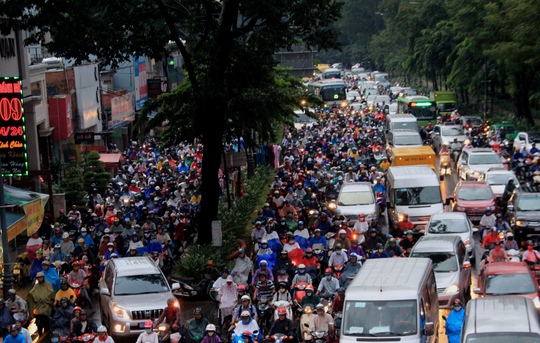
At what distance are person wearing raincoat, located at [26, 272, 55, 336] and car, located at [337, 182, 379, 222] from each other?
11.9m

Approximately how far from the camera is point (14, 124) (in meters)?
25.1

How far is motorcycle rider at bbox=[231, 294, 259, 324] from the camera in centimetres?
1864

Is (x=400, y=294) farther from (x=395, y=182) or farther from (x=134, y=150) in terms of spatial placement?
(x=134, y=150)

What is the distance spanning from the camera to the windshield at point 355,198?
3188 cm

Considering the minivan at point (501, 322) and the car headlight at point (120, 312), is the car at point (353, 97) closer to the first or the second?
the car headlight at point (120, 312)

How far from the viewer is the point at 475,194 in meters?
32.4

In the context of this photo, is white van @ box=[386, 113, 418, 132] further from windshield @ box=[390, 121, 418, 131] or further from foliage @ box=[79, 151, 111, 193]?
foliage @ box=[79, 151, 111, 193]

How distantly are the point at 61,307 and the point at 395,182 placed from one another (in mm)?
13961

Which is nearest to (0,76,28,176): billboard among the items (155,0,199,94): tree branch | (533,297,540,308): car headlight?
(155,0,199,94): tree branch

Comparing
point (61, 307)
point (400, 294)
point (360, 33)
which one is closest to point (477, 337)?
point (400, 294)

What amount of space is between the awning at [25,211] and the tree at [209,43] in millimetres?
4044

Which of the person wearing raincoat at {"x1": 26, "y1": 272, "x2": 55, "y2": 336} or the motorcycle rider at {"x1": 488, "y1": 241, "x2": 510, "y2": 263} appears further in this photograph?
the motorcycle rider at {"x1": 488, "y1": 241, "x2": 510, "y2": 263}

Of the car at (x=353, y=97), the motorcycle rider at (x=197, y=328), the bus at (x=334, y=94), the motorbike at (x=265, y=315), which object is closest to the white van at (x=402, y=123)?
the motorbike at (x=265, y=315)

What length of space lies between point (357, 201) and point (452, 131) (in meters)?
22.1
